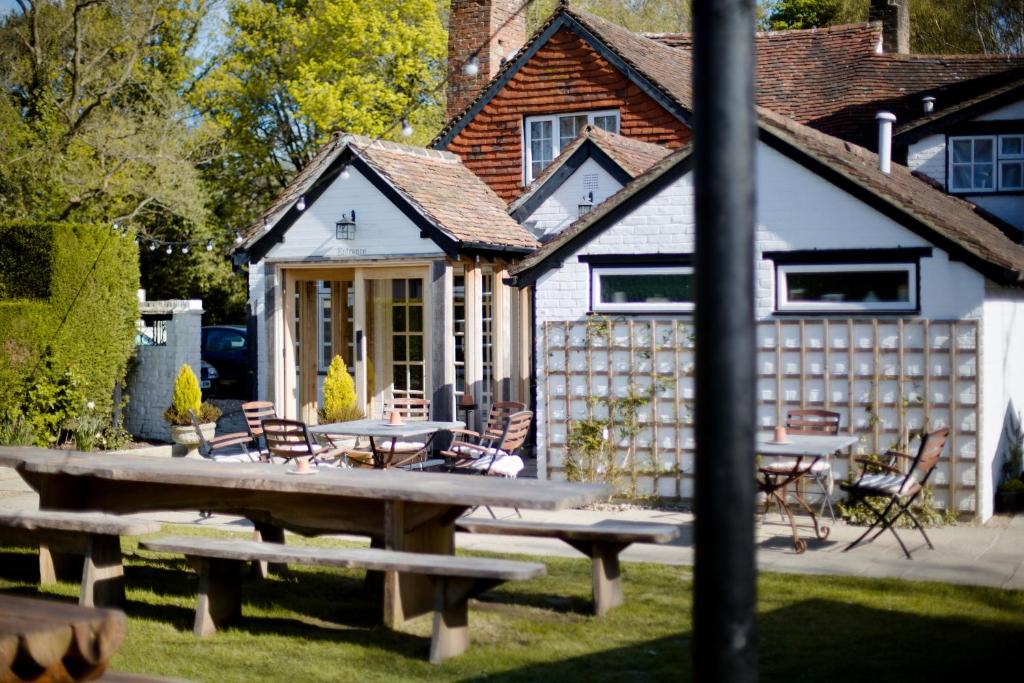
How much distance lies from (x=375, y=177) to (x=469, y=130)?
16.0 feet

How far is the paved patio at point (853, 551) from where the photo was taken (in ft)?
29.3

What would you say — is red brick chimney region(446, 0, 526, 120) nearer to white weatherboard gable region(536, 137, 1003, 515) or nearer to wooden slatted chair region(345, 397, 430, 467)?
wooden slatted chair region(345, 397, 430, 467)

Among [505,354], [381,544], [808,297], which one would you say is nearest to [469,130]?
A: [505,354]

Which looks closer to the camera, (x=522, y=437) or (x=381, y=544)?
(x=381, y=544)

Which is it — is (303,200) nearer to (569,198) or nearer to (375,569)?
(569,198)

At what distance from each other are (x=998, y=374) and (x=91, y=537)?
8.52 meters

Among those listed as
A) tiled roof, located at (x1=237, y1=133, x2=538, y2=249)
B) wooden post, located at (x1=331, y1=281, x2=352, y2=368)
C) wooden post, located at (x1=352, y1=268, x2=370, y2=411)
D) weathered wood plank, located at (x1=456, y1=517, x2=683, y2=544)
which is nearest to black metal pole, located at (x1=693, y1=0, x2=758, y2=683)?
weathered wood plank, located at (x1=456, y1=517, x2=683, y2=544)

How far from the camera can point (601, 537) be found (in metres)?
7.53

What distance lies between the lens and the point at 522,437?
39.1ft

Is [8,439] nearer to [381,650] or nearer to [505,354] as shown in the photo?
[505,354]

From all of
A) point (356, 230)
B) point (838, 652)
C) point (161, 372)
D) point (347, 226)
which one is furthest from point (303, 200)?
point (838, 652)

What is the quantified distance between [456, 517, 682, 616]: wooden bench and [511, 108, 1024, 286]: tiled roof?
500 cm

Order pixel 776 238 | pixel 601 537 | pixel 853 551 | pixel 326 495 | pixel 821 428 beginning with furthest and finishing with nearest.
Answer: pixel 776 238 < pixel 821 428 < pixel 853 551 < pixel 326 495 < pixel 601 537

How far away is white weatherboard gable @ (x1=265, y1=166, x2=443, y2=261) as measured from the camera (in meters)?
15.3
